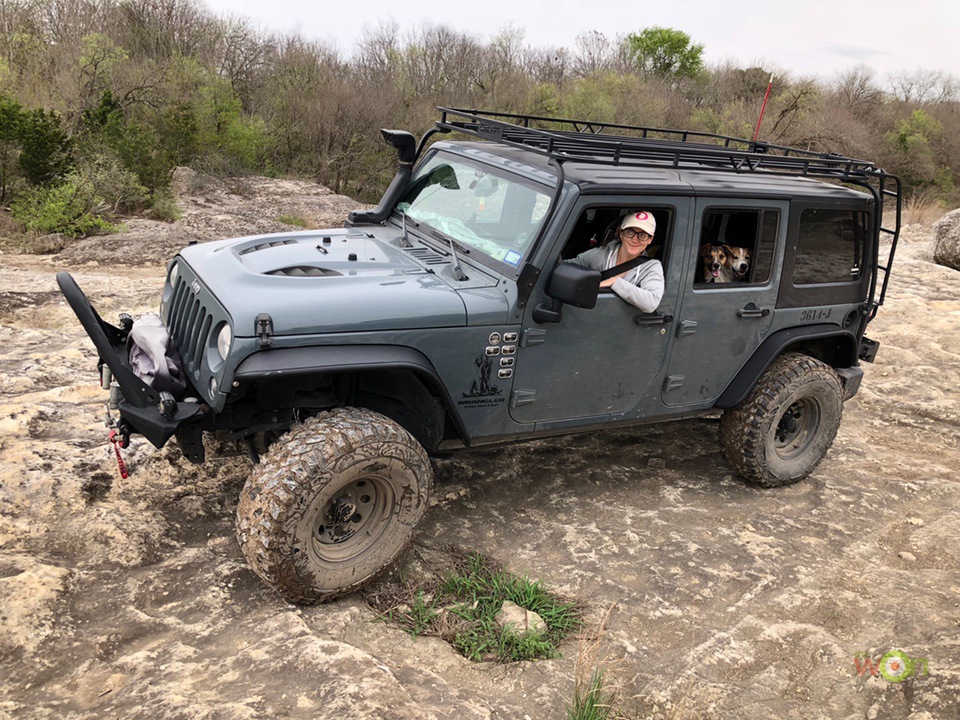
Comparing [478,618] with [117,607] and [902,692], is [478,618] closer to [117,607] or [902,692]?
[117,607]

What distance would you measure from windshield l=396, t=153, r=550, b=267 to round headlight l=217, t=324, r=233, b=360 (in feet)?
4.43

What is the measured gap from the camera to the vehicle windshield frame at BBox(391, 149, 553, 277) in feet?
13.1

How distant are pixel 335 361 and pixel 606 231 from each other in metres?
1.82

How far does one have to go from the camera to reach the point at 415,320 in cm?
357

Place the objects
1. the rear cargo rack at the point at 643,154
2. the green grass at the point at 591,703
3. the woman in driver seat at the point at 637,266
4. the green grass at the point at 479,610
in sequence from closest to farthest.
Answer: the green grass at the point at 591,703, the green grass at the point at 479,610, the woman in driver seat at the point at 637,266, the rear cargo rack at the point at 643,154

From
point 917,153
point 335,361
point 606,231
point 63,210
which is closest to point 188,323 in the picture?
point 335,361

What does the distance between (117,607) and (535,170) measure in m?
2.75

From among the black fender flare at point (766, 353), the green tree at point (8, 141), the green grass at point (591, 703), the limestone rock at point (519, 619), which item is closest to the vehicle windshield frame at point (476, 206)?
the limestone rock at point (519, 619)

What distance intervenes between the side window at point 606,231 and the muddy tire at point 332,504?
4.53 feet

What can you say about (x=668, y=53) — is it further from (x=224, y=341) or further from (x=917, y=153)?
(x=224, y=341)

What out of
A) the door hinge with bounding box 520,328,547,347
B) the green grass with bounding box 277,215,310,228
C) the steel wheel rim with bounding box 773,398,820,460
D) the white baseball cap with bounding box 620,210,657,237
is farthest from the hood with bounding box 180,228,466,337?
the green grass with bounding box 277,215,310,228

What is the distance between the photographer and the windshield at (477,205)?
158 inches

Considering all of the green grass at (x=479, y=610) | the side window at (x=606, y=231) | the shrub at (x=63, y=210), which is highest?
the side window at (x=606, y=231)

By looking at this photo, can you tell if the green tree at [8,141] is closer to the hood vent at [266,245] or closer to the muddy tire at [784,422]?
the hood vent at [266,245]
